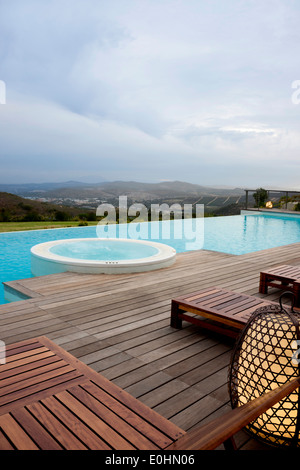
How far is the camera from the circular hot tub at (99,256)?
4.61 metres

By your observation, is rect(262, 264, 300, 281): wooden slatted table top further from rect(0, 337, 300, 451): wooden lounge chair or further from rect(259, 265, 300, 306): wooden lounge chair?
rect(0, 337, 300, 451): wooden lounge chair

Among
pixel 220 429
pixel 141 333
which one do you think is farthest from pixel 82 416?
pixel 141 333

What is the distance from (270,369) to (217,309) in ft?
3.98

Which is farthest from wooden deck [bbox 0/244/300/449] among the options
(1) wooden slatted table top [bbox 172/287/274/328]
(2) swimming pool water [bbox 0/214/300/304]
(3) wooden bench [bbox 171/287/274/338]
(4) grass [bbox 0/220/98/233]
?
(4) grass [bbox 0/220/98/233]

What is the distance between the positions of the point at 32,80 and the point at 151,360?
577 inches

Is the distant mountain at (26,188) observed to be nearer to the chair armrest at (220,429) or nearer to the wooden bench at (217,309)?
the wooden bench at (217,309)

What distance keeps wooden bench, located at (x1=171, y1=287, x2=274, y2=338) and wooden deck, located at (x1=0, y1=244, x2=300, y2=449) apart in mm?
104

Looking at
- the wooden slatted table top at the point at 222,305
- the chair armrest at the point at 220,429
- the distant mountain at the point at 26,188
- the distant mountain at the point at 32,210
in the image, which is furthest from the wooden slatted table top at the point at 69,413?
the distant mountain at the point at 32,210

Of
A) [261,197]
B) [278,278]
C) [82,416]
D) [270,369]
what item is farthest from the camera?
[261,197]

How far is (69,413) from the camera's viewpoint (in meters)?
1.26

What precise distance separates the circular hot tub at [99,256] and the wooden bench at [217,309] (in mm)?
1845

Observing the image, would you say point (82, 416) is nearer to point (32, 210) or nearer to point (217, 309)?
point (217, 309)

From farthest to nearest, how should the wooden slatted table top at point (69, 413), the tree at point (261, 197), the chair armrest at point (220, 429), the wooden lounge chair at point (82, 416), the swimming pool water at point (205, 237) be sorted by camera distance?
the tree at point (261, 197) → the swimming pool water at point (205, 237) → the wooden slatted table top at point (69, 413) → the wooden lounge chair at point (82, 416) → the chair armrest at point (220, 429)
